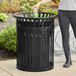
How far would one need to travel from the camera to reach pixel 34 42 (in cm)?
517

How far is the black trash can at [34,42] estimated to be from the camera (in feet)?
16.8

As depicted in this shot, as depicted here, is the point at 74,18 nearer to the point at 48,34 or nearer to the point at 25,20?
the point at 48,34

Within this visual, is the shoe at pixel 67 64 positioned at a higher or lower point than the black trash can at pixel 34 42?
lower

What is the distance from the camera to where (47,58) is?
5324 millimetres

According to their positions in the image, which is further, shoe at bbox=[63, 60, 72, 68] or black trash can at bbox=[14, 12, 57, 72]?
shoe at bbox=[63, 60, 72, 68]

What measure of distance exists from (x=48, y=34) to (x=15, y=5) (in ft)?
24.5

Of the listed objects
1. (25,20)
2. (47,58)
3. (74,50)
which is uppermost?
(25,20)

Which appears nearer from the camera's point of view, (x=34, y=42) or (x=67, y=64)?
(x=34, y=42)

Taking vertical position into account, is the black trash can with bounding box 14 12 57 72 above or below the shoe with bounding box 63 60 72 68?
above

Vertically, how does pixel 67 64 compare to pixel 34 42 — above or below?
below

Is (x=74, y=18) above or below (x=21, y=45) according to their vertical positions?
above

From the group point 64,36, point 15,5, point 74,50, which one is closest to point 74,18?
point 64,36

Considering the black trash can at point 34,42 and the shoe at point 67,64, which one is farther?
the shoe at point 67,64

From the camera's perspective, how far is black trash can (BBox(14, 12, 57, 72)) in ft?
16.8
